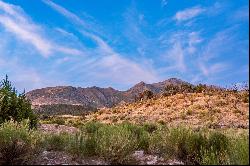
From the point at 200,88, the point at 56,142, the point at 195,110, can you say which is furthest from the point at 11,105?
the point at 200,88

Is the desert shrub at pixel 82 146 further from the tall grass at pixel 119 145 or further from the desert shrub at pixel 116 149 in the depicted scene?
the desert shrub at pixel 116 149

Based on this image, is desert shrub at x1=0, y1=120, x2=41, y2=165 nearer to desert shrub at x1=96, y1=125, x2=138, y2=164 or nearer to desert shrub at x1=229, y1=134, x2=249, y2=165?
desert shrub at x1=96, y1=125, x2=138, y2=164

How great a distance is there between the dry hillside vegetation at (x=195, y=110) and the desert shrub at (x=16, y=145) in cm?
2037

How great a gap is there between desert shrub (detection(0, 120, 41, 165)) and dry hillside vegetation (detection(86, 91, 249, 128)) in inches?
802

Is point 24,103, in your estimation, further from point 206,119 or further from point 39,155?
point 206,119

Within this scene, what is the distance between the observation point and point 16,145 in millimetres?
12609

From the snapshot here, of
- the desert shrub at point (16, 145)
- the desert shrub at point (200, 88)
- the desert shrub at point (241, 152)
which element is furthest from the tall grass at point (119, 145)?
the desert shrub at point (200, 88)

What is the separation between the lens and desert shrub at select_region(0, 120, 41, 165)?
39.8 feet

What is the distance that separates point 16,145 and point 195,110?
29.0 metres

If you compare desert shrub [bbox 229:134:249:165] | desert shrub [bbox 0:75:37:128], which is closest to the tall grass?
desert shrub [bbox 229:134:249:165]

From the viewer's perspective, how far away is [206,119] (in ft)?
116

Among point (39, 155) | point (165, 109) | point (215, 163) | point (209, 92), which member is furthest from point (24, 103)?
point (209, 92)

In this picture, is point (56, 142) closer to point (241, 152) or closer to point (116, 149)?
point (116, 149)

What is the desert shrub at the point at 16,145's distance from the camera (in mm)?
12133
